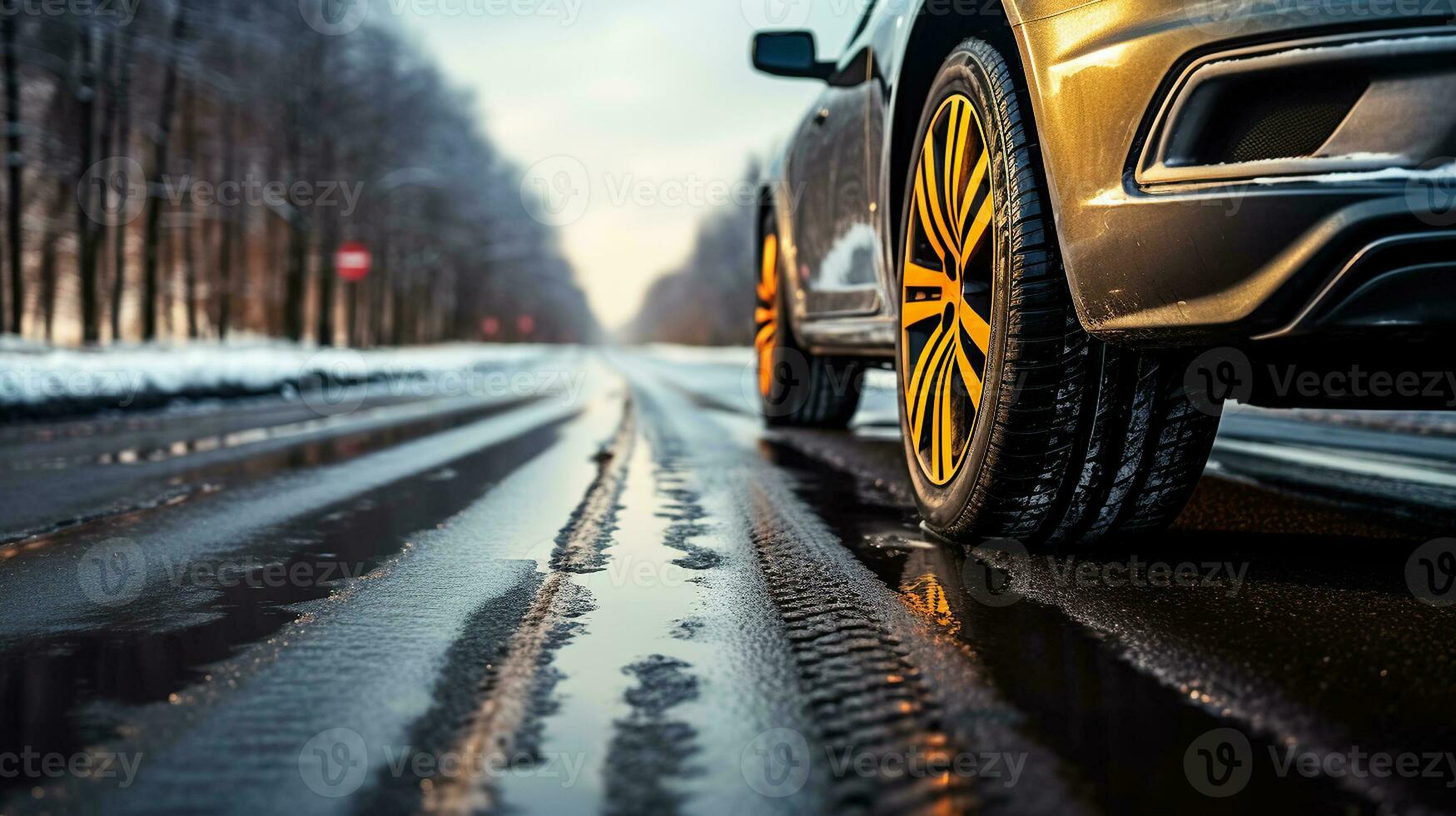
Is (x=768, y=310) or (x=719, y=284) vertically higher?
(x=719, y=284)

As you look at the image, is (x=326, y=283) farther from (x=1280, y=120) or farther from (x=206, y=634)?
(x=1280, y=120)

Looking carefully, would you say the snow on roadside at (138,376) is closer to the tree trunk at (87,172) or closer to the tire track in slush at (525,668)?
the tree trunk at (87,172)

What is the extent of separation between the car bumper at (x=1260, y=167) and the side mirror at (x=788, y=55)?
2.29 meters

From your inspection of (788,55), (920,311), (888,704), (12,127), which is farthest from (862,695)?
(12,127)

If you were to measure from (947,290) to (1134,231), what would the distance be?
0.86 meters

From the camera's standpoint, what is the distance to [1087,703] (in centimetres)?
162

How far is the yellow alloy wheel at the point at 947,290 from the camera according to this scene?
104 inches

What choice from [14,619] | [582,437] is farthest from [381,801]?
[582,437]

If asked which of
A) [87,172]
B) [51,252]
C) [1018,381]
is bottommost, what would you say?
[1018,381]

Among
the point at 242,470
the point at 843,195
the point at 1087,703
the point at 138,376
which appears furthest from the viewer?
the point at 138,376

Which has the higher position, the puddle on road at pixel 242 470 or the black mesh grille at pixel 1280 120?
the black mesh grille at pixel 1280 120

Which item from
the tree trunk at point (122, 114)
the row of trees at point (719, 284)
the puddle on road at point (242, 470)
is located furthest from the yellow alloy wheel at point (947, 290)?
the row of trees at point (719, 284)

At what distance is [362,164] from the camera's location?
29062 mm

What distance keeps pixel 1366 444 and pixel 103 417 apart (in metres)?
9.65
